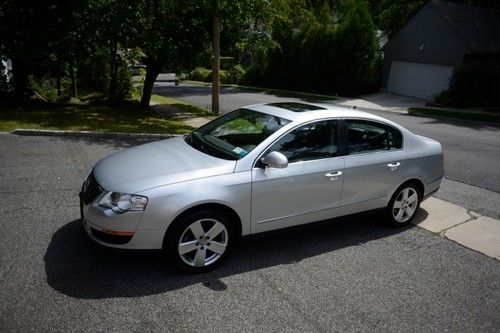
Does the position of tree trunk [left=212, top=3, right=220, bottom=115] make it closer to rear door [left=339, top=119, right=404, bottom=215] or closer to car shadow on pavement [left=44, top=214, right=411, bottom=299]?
rear door [left=339, top=119, right=404, bottom=215]

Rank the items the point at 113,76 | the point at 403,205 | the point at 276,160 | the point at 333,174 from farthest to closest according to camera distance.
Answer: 1. the point at 113,76
2. the point at 403,205
3. the point at 333,174
4. the point at 276,160

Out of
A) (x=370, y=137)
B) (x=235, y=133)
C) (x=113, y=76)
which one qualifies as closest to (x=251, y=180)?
(x=235, y=133)

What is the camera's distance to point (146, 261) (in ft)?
14.7

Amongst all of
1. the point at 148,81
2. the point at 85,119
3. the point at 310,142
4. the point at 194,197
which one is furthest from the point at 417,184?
the point at 148,81

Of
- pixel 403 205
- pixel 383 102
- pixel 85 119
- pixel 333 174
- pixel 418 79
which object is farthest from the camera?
pixel 418 79

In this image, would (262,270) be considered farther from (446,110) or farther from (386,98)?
(386,98)

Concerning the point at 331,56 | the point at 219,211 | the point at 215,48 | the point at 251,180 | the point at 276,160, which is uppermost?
the point at 215,48

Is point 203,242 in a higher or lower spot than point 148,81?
lower

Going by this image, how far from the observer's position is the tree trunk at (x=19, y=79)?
15.1 m

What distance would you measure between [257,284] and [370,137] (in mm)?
2420

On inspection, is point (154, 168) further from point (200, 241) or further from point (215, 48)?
Answer: point (215, 48)

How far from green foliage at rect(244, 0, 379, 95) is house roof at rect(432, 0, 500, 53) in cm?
479

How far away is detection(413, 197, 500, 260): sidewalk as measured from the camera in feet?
17.8

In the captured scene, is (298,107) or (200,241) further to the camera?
(298,107)
